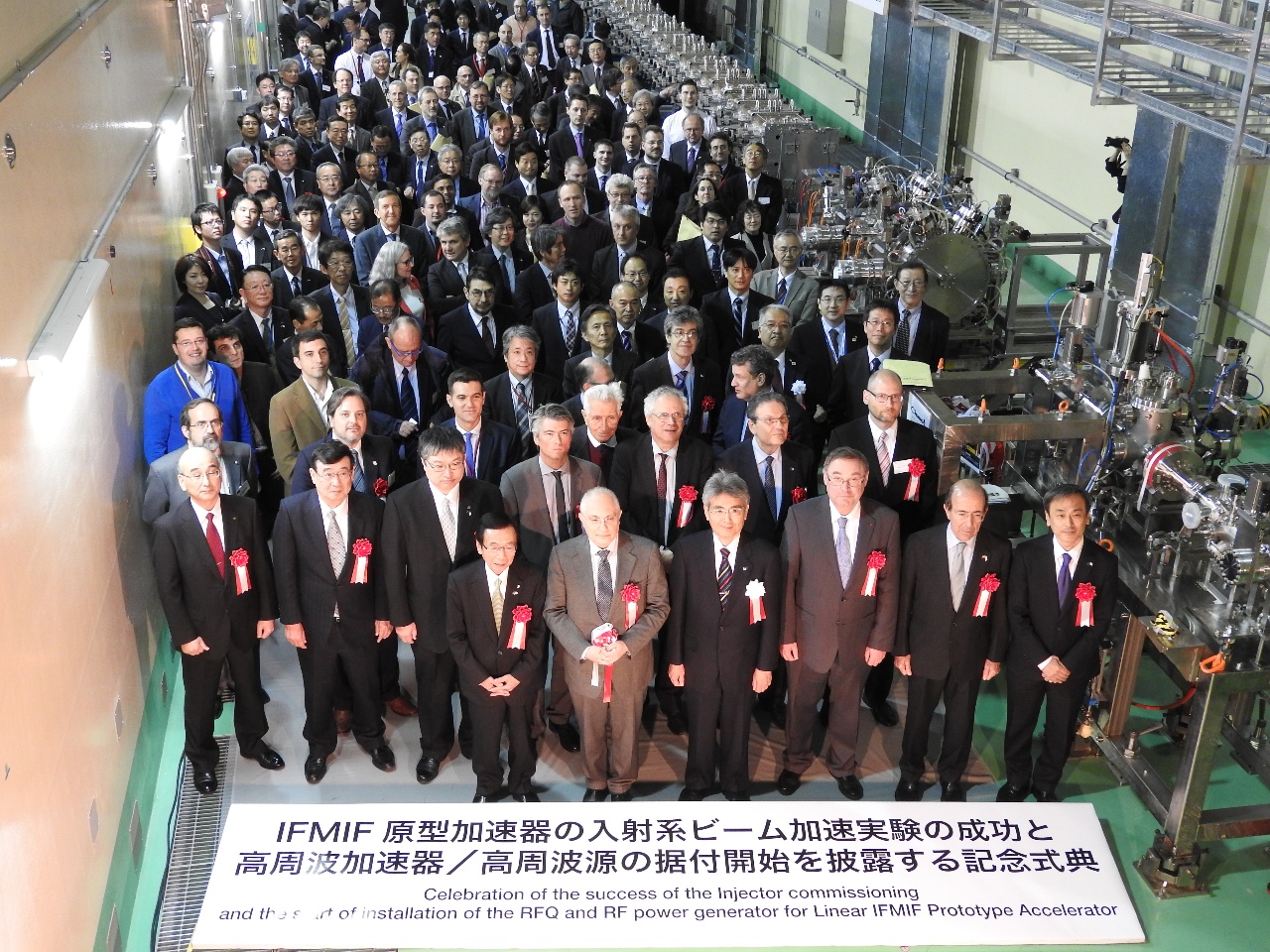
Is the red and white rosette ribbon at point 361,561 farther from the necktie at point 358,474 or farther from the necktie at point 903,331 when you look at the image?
the necktie at point 903,331

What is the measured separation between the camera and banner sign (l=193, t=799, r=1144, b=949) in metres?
4.31

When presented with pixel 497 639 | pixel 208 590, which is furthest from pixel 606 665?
pixel 208 590

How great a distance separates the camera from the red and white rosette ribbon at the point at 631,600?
4.60 m

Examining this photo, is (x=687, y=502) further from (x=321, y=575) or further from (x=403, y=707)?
(x=403, y=707)

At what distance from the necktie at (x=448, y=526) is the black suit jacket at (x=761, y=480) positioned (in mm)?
1136

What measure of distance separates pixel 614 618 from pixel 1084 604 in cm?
170

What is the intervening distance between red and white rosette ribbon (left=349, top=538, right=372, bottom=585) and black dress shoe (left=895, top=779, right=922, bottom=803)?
88.5 inches

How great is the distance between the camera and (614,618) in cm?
467

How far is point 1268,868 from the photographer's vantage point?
486 centimetres

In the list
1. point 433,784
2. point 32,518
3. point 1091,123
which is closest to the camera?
Answer: point 32,518

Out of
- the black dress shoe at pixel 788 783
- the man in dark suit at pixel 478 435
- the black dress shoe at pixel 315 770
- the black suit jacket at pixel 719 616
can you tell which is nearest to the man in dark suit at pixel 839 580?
the black suit jacket at pixel 719 616

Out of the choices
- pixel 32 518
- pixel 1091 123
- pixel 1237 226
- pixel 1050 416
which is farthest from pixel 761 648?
pixel 1091 123

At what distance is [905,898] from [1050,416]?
2018mm

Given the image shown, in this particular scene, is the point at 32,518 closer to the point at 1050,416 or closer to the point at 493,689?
the point at 493,689
